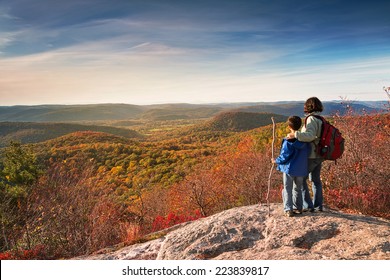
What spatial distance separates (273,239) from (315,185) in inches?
49.8

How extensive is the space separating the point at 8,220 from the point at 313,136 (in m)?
12.2

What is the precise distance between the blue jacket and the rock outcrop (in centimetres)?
92

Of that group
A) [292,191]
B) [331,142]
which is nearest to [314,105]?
[331,142]

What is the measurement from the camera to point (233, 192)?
14781 millimetres

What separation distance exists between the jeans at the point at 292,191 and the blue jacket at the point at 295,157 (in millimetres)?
196

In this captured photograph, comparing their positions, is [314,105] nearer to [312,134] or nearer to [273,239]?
[312,134]

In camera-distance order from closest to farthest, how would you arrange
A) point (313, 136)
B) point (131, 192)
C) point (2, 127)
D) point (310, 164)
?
point (313, 136) → point (310, 164) → point (131, 192) → point (2, 127)

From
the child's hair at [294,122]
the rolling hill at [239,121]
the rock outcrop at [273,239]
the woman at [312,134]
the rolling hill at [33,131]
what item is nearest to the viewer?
the rock outcrop at [273,239]

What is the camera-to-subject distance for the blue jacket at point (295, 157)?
186 inches

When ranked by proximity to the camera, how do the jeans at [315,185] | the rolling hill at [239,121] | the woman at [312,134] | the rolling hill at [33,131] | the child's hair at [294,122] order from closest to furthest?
the woman at [312,134] → the child's hair at [294,122] → the jeans at [315,185] → the rolling hill at [33,131] → the rolling hill at [239,121]

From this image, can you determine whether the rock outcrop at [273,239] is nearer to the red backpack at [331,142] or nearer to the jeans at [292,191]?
the jeans at [292,191]

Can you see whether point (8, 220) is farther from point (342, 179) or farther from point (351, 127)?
point (351, 127)

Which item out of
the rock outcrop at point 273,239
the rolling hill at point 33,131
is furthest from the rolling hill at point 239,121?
the rock outcrop at point 273,239

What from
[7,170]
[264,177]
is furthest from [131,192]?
[264,177]
